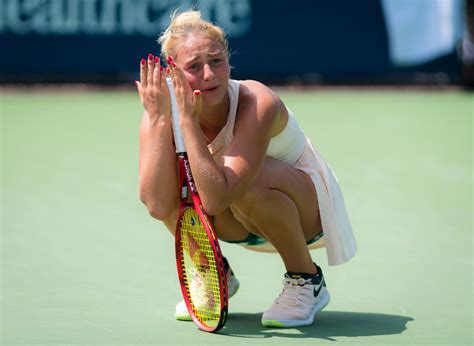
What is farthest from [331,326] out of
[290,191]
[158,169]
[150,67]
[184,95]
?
[150,67]

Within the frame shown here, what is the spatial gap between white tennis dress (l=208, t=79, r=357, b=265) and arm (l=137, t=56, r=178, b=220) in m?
0.17

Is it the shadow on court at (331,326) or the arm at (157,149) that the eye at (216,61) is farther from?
the shadow on court at (331,326)

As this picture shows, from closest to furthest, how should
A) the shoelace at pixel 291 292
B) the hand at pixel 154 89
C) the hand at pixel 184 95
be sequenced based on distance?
the hand at pixel 184 95 → the hand at pixel 154 89 → the shoelace at pixel 291 292

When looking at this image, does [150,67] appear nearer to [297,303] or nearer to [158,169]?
[158,169]

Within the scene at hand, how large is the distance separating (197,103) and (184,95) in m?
0.05

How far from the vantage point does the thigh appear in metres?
3.45

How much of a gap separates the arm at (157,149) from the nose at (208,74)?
0.47ft

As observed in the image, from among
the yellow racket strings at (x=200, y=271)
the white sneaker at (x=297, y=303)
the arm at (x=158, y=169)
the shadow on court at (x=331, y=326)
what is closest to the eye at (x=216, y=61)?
the arm at (x=158, y=169)

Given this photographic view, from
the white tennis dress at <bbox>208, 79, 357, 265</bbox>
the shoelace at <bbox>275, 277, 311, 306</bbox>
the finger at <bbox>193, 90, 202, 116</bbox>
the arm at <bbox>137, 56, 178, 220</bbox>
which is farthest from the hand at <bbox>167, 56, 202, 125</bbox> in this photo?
the shoelace at <bbox>275, 277, 311, 306</bbox>

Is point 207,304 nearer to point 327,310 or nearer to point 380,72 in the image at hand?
point 327,310

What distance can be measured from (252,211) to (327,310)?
576 millimetres

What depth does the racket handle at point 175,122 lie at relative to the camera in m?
3.48

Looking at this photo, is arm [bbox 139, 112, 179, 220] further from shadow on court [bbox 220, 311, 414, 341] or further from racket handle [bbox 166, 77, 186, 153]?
shadow on court [bbox 220, 311, 414, 341]

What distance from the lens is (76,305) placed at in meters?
3.79
